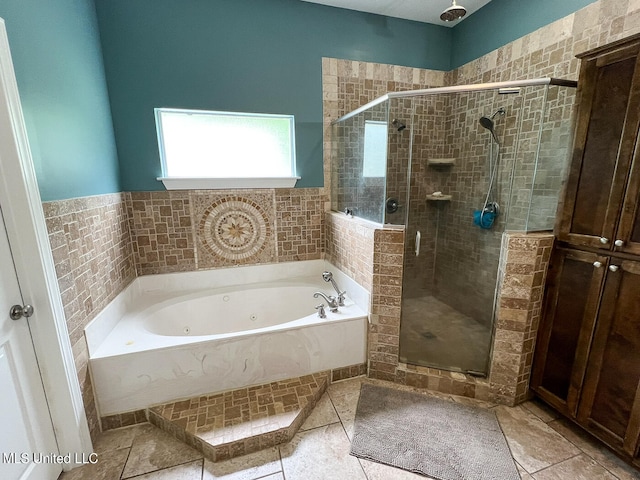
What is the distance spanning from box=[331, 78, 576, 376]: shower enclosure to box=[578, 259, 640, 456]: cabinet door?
0.45 m

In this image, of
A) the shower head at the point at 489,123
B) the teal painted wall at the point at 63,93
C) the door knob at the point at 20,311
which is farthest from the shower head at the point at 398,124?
the door knob at the point at 20,311

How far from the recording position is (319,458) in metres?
1.45

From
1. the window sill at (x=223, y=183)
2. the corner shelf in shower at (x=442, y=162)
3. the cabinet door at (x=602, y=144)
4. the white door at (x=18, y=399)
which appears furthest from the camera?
the window sill at (x=223, y=183)

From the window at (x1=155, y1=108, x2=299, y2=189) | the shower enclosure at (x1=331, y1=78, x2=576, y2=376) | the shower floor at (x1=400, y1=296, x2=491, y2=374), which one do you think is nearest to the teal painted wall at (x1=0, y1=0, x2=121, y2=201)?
the window at (x1=155, y1=108, x2=299, y2=189)

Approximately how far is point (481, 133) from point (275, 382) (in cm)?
229

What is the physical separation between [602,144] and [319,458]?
2119 millimetres

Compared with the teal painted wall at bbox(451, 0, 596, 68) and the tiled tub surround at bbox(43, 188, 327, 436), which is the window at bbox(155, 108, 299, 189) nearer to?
the tiled tub surround at bbox(43, 188, 327, 436)

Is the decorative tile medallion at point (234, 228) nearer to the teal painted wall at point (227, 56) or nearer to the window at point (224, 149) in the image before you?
the window at point (224, 149)

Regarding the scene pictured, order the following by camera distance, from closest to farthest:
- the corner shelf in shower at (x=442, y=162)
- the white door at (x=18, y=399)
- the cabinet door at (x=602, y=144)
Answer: the white door at (x=18, y=399) < the cabinet door at (x=602, y=144) < the corner shelf in shower at (x=442, y=162)

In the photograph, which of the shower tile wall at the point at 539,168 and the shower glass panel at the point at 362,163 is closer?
the shower tile wall at the point at 539,168

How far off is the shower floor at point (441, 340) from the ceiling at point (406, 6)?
2.46 meters

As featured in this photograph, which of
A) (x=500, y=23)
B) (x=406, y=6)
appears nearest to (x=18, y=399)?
(x=406, y=6)

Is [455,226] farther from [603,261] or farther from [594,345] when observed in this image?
[594,345]

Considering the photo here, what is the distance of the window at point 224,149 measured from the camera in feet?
7.51
